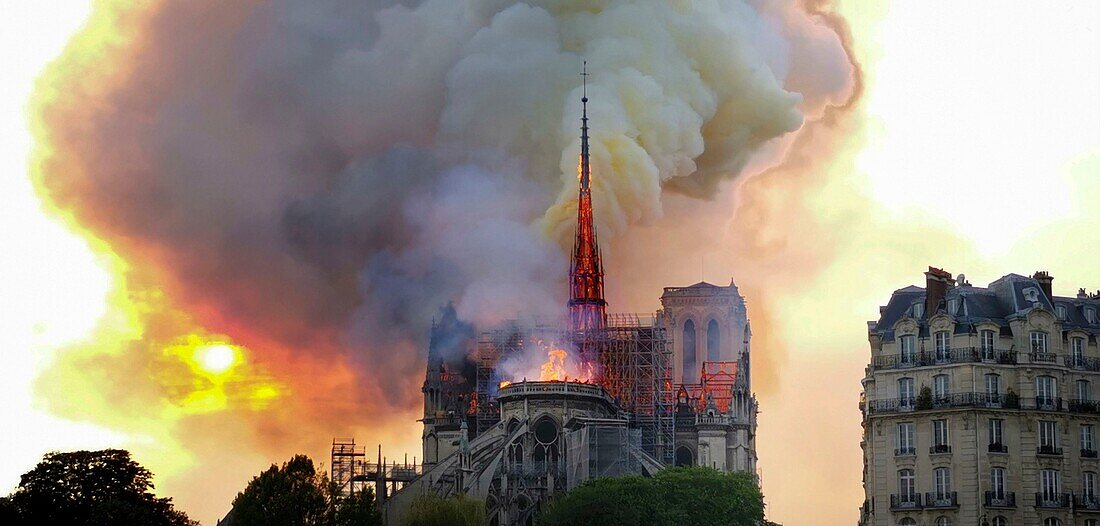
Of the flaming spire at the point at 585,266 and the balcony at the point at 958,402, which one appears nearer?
the balcony at the point at 958,402

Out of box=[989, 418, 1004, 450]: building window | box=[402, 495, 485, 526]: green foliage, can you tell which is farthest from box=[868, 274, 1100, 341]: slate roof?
box=[402, 495, 485, 526]: green foliage

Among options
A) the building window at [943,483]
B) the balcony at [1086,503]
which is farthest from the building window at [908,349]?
the balcony at [1086,503]

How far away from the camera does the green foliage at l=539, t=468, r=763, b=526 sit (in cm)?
8738

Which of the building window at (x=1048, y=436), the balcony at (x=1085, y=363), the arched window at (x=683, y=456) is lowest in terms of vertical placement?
the building window at (x=1048, y=436)

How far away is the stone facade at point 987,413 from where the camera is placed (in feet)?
253

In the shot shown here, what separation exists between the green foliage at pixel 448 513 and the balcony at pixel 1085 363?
30744 mm

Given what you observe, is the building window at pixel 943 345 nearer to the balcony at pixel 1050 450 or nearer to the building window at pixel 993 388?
the building window at pixel 993 388

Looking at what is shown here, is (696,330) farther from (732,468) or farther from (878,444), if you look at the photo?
(878,444)

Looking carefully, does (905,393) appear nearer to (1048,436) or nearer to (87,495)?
(1048,436)

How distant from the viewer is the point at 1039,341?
7962cm

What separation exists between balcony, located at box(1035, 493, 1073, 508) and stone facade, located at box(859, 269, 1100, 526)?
42 millimetres

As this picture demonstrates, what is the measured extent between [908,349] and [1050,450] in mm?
7620

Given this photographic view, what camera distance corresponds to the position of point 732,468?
407ft

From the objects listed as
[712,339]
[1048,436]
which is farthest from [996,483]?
[712,339]
